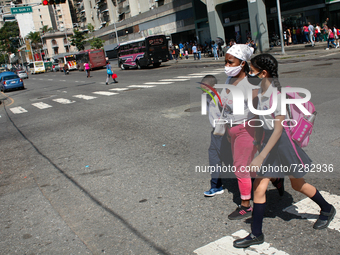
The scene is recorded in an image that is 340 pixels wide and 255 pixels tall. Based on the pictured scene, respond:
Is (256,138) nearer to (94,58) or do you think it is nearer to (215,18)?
(215,18)

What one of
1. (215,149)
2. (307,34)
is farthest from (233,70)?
(307,34)

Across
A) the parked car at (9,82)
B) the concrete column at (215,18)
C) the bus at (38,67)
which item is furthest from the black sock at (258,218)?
the bus at (38,67)

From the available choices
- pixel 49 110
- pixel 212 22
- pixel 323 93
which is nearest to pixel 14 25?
pixel 212 22

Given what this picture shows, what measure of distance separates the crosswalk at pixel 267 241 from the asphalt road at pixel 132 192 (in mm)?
76

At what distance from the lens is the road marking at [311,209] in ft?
12.1

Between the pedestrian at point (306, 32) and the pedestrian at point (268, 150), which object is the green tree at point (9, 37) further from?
the pedestrian at point (268, 150)

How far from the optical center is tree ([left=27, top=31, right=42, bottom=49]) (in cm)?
10731

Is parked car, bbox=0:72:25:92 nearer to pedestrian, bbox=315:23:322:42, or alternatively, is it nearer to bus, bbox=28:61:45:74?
pedestrian, bbox=315:23:322:42

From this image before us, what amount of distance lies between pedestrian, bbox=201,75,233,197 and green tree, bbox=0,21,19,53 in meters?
154

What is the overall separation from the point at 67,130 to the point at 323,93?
25.7 feet

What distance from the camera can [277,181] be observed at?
13.8 feet

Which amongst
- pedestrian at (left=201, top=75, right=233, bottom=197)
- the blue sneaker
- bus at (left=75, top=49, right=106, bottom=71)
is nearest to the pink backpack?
pedestrian at (left=201, top=75, right=233, bottom=197)

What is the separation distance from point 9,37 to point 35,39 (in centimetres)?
4194

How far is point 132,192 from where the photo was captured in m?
5.07
